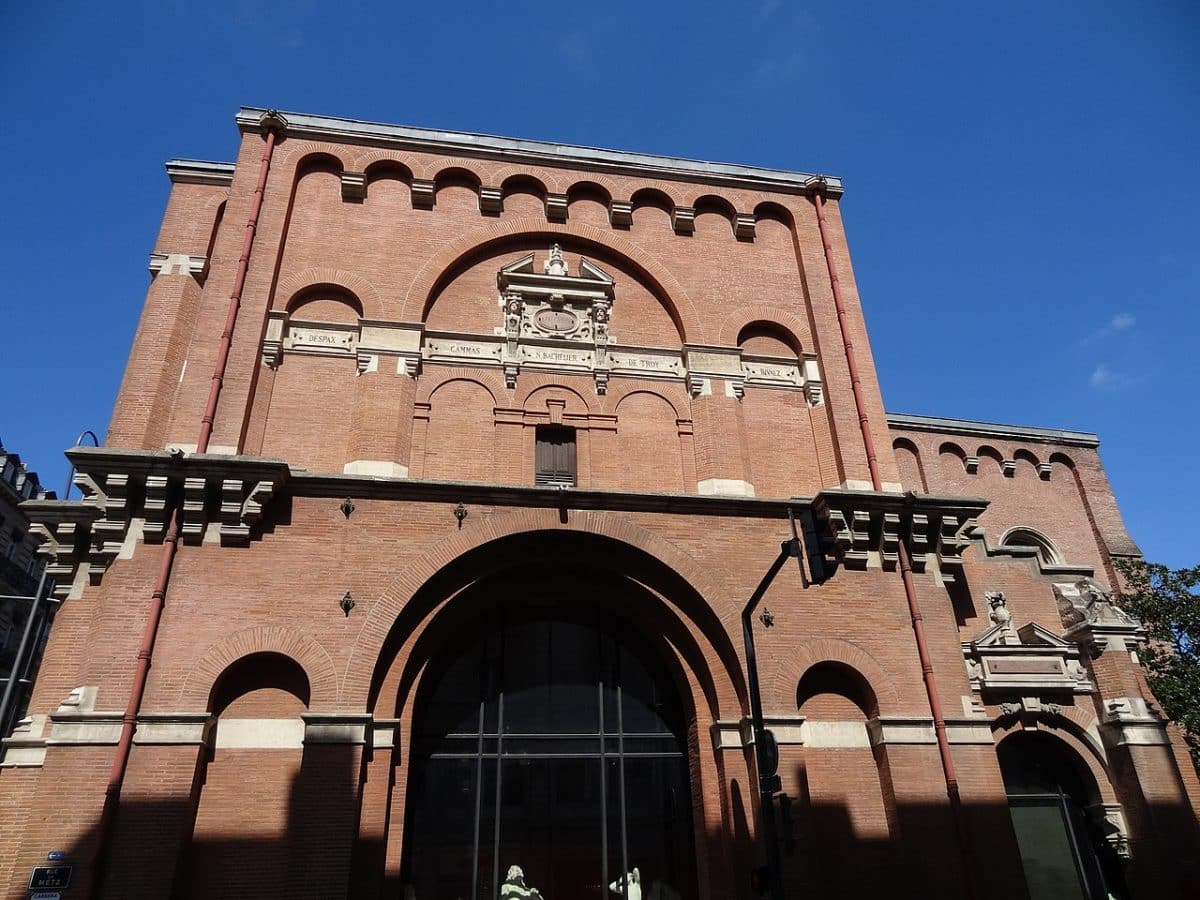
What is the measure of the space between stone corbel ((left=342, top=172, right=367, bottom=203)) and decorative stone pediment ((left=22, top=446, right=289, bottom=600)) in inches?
→ 283

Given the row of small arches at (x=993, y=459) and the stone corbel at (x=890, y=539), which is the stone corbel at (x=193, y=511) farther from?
the row of small arches at (x=993, y=459)

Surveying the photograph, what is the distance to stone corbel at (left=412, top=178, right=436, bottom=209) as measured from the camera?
17500 millimetres

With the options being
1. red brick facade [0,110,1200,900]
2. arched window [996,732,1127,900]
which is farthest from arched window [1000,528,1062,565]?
arched window [996,732,1127,900]

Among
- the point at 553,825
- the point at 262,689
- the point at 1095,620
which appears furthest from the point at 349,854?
the point at 1095,620

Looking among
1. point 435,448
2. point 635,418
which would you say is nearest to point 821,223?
point 635,418

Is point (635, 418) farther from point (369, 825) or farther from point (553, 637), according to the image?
point (369, 825)

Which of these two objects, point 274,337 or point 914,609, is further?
point 274,337

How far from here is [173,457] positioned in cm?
1269

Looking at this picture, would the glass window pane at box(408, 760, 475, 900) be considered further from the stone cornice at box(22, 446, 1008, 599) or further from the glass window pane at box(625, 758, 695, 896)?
the stone cornice at box(22, 446, 1008, 599)

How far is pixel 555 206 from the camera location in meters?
18.1

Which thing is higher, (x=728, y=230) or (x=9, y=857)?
(x=728, y=230)

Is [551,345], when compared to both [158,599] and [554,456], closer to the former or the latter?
[554,456]

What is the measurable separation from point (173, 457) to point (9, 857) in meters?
5.96

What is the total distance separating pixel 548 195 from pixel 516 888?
13912 mm
